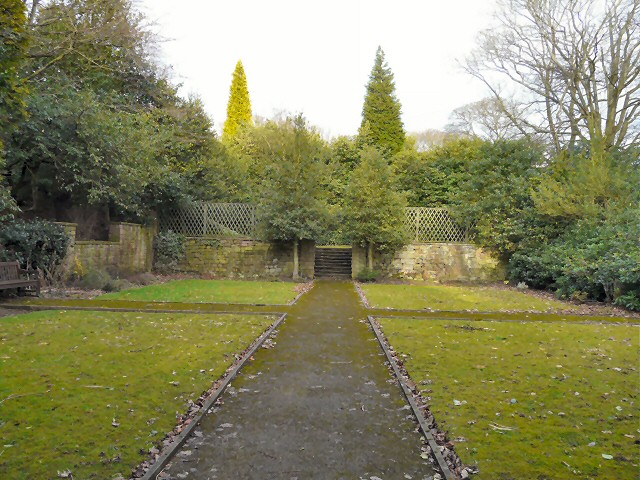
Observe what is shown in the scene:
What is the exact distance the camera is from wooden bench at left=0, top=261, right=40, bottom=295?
8.97 m

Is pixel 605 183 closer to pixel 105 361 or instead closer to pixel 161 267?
pixel 105 361

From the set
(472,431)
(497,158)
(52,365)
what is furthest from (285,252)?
(472,431)

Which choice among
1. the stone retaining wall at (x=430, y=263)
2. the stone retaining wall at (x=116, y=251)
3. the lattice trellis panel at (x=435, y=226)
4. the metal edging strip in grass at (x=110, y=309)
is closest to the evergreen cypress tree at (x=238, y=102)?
the stone retaining wall at (x=116, y=251)

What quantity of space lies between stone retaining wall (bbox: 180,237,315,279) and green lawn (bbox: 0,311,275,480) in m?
8.60

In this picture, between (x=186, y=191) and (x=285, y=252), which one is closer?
(x=285, y=252)

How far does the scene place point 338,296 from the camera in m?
11.5

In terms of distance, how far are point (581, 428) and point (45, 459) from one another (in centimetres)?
394

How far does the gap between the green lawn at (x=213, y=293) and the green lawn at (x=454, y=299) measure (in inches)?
96.0

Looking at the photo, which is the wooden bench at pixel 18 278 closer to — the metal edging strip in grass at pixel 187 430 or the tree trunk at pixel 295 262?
the metal edging strip in grass at pixel 187 430

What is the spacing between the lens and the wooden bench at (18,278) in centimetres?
897

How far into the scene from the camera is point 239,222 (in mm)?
16672

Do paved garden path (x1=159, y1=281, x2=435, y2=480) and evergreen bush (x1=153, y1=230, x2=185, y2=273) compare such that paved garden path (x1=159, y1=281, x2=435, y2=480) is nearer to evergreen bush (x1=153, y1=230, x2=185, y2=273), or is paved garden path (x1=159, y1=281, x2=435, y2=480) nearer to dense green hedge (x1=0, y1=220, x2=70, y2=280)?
dense green hedge (x1=0, y1=220, x2=70, y2=280)

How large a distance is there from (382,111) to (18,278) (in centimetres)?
2829

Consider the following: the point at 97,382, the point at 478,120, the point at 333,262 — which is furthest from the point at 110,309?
the point at 478,120
